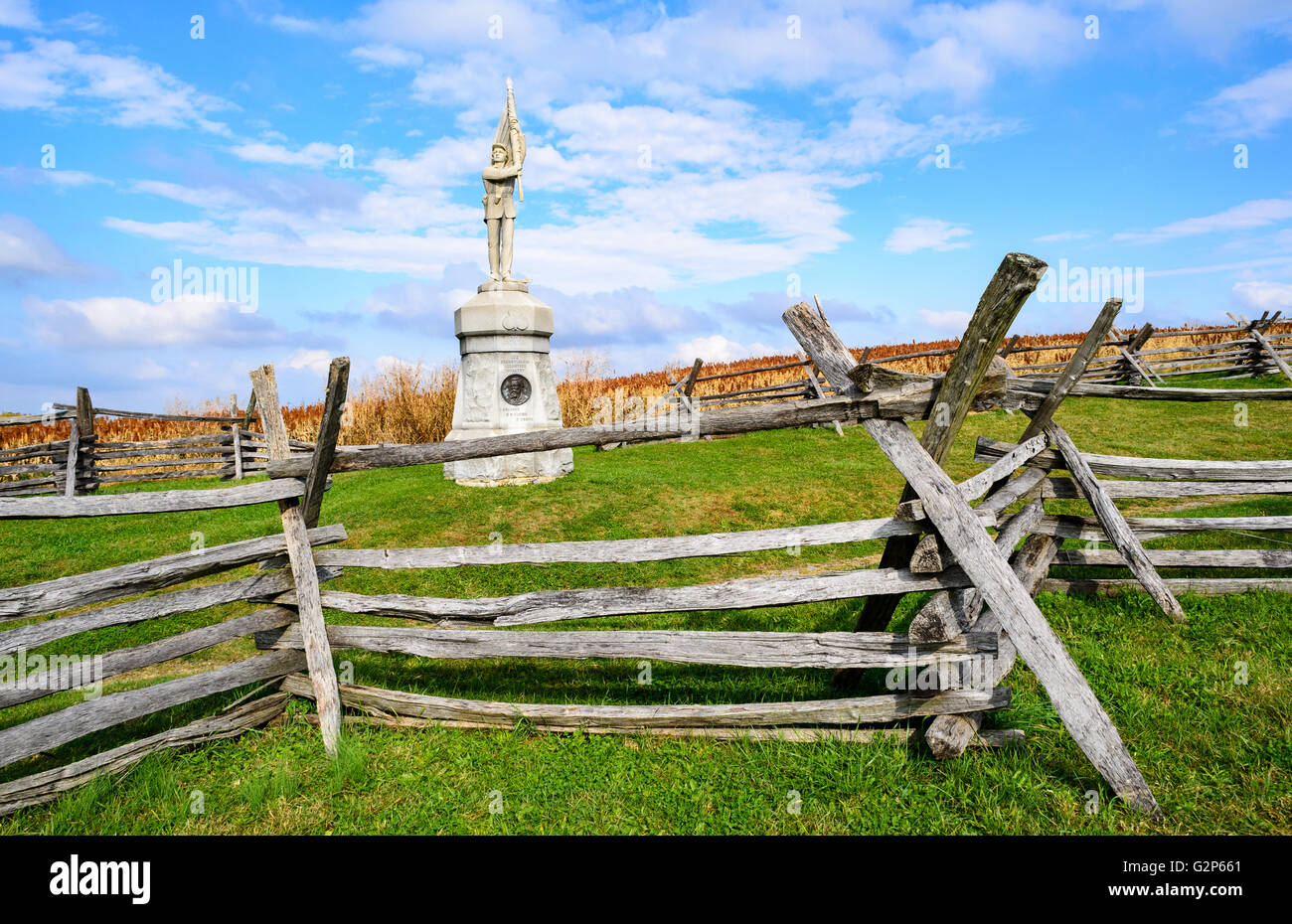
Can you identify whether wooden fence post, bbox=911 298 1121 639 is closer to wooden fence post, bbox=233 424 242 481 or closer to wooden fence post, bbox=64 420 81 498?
wooden fence post, bbox=64 420 81 498

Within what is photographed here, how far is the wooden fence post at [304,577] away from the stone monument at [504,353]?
6361 millimetres

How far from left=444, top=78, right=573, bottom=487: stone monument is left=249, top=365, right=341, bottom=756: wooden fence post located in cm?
636

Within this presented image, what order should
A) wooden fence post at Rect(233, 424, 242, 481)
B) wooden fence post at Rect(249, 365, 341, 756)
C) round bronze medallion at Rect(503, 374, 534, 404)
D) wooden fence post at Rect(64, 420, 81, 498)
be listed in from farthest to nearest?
wooden fence post at Rect(233, 424, 242, 481) → wooden fence post at Rect(64, 420, 81, 498) → round bronze medallion at Rect(503, 374, 534, 404) → wooden fence post at Rect(249, 365, 341, 756)

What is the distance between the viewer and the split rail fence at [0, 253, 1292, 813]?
3291mm

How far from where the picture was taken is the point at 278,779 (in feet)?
11.3

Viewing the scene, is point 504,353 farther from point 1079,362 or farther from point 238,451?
point 238,451

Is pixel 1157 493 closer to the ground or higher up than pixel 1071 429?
closer to the ground

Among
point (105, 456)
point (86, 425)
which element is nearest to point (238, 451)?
point (105, 456)

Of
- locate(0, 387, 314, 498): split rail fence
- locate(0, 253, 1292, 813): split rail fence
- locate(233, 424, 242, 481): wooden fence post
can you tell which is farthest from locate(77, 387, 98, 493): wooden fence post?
locate(0, 253, 1292, 813): split rail fence

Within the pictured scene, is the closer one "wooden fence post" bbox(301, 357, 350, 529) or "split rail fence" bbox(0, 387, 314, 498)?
"wooden fence post" bbox(301, 357, 350, 529)

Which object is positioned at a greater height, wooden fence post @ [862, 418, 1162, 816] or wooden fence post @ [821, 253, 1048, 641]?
wooden fence post @ [821, 253, 1048, 641]
